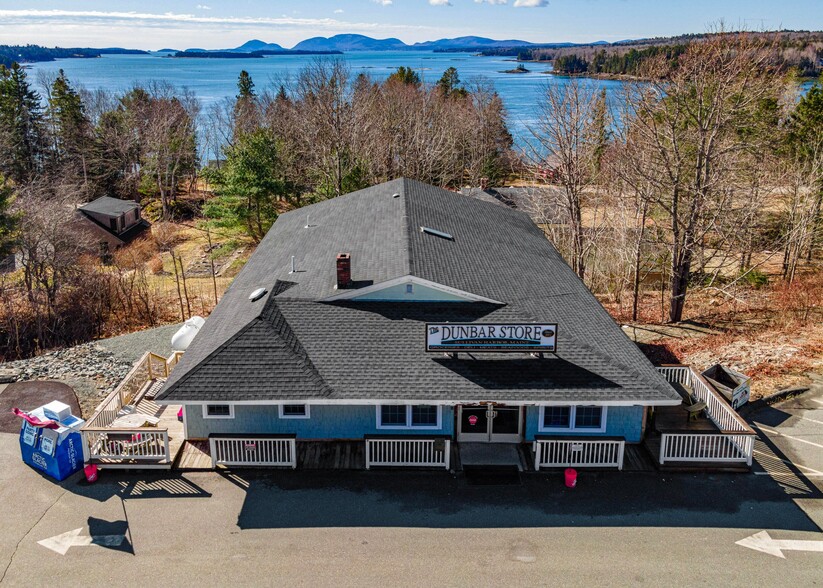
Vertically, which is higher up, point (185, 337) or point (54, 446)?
point (185, 337)

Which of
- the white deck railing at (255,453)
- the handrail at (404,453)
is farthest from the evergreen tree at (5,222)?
the handrail at (404,453)

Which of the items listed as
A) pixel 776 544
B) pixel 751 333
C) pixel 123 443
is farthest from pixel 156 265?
pixel 776 544

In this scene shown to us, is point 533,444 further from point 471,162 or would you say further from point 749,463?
point 471,162

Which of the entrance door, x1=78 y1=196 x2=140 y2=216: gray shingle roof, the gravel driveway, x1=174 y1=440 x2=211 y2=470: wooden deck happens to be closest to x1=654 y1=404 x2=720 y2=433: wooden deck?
the entrance door

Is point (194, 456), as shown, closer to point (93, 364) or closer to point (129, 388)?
point (129, 388)

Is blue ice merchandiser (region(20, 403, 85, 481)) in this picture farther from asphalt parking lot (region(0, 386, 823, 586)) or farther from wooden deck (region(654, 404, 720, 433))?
wooden deck (region(654, 404, 720, 433))

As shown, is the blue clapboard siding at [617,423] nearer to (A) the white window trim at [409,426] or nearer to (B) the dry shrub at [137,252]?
(A) the white window trim at [409,426]

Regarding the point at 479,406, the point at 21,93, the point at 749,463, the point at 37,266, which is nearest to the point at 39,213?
the point at 37,266
